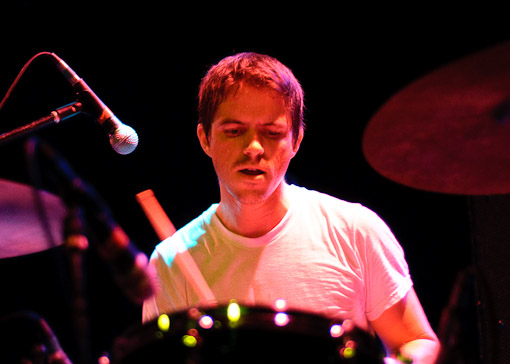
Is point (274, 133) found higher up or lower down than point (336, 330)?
higher up

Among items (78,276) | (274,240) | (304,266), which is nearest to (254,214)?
(274,240)

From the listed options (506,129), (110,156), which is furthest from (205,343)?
(110,156)

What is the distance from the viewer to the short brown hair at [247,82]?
178 cm

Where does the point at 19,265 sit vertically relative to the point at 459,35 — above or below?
below

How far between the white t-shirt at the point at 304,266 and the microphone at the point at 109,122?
1.75 ft

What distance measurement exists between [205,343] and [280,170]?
0.93m

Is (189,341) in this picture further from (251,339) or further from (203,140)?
(203,140)

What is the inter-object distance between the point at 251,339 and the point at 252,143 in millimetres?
905

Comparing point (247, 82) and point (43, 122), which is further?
point (247, 82)

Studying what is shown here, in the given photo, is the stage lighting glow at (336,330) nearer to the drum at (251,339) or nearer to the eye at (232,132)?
the drum at (251,339)

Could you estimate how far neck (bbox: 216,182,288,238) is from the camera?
1.79m

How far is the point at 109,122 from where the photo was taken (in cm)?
142

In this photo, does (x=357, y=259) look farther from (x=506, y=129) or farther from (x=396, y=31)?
(x=396, y=31)

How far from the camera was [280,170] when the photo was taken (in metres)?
1.71
